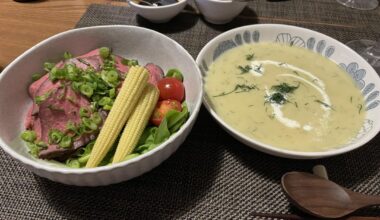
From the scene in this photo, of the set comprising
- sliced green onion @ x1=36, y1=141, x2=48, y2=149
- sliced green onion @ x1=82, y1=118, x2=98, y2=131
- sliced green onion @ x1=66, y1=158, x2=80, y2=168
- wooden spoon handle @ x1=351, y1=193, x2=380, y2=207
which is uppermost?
wooden spoon handle @ x1=351, y1=193, x2=380, y2=207

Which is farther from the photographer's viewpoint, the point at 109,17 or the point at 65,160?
the point at 109,17

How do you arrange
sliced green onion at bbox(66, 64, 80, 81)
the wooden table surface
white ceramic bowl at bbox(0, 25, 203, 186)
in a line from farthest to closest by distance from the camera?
the wooden table surface → sliced green onion at bbox(66, 64, 80, 81) → white ceramic bowl at bbox(0, 25, 203, 186)

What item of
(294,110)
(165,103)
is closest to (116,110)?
(165,103)

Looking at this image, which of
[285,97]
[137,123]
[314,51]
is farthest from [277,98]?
[137,123]

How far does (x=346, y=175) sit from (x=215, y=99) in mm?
462

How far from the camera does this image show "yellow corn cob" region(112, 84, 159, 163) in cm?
90

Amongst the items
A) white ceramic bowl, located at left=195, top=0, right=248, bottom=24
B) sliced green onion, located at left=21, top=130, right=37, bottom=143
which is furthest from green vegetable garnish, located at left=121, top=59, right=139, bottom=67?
white ceramic bowl, located at left=195, top=0, right=248, bottom=24

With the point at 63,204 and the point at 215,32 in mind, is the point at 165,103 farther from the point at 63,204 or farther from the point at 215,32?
the point at 215,32

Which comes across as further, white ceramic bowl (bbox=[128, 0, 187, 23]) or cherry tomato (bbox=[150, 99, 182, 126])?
white ceramic bowl (bbox=[128, 0, 187, 23])

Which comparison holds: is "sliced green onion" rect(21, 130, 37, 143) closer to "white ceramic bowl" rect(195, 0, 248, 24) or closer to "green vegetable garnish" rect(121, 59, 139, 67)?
"green vegetable garnish" rect(121, 59, 139, 67)

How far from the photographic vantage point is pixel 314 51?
53.1 inches

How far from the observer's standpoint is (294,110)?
111cm

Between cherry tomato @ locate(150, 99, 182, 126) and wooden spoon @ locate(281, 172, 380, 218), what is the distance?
39 cm

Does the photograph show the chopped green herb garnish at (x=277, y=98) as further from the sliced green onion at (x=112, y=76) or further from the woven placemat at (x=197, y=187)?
the sliced green onion at (x=112, y=76)
